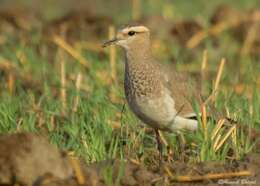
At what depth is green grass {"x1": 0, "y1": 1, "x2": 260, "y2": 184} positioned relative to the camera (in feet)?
21.2

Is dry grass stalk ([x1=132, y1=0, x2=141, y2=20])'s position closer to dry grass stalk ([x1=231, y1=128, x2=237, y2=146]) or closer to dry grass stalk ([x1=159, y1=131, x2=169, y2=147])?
dry grass stalk ([x1=159, y1=131, x2=169, y2=147])

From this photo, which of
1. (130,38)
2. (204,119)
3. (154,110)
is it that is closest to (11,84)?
(130,38)

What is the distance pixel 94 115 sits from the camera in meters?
7.54

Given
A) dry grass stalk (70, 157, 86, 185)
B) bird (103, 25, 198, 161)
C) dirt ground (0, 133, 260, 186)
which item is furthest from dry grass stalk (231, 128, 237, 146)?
dry grass stalk (70, 157, 86, 185)

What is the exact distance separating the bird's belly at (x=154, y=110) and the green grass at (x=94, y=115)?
20cm

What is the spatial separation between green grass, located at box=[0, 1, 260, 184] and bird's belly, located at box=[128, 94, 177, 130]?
Result: 0.67ft

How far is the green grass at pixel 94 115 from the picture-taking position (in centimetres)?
647

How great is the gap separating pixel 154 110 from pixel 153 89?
0.67ft

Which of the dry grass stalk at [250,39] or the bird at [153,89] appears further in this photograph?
the dry grass stalk at [250,39]

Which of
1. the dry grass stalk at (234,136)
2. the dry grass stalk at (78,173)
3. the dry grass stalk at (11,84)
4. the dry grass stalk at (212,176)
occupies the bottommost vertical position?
the dry grass stalk at (212,176)

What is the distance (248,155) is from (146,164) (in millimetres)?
765

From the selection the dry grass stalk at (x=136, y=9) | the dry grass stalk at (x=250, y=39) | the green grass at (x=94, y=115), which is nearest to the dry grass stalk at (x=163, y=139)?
the green grass at (x=94, y=115)

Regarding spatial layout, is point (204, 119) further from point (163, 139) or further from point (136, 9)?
point (136, 9)

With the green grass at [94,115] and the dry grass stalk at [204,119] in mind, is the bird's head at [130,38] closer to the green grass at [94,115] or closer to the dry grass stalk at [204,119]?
the green grass at [94,115]
